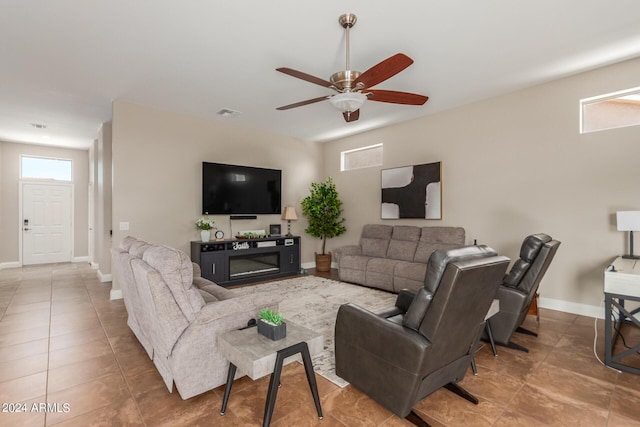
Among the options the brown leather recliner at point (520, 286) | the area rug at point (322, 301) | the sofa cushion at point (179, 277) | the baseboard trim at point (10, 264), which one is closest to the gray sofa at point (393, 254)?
the area rug at point (322, 301)

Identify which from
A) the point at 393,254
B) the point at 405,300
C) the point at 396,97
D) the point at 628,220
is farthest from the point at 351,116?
the point at 628,220

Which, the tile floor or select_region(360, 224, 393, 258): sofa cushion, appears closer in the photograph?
the tile floor

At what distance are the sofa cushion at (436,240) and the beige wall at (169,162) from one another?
304 cm

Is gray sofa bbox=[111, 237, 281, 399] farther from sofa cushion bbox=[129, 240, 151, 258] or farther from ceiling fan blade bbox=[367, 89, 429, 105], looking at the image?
ceiling fan blade bbox=[367, 89, 429, 105]

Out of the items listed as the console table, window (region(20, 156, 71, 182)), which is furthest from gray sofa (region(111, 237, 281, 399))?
window (region(20, 156, 71, 182))

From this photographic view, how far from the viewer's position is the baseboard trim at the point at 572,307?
3630 millimetres

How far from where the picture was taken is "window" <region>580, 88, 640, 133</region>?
11.4 ft

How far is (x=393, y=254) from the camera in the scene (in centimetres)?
533

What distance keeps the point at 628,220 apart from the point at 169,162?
6.13m

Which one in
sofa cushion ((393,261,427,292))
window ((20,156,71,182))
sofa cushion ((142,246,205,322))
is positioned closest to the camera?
sofa cushion ((142,246,205,322))

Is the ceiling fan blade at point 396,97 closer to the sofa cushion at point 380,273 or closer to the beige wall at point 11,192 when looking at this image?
the sofa cushion at point 380,273

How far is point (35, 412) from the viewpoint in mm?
1973

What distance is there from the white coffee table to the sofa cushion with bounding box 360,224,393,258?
3.70 meters

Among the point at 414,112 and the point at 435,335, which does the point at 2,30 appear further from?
the point at 414,112
